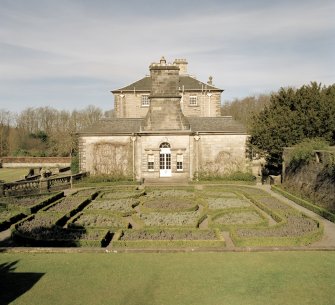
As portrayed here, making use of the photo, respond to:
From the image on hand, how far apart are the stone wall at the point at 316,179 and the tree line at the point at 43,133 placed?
39968 mm

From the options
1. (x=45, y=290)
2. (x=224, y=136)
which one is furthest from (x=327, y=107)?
(x=45, y=290)

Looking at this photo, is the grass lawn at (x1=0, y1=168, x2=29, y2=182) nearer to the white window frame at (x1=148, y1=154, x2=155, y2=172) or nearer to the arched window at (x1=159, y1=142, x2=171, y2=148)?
the white window frame at (x1=148, y1=154, x2=155, y2=172)

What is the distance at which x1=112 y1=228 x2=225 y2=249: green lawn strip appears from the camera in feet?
40.9

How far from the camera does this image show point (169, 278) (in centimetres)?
977

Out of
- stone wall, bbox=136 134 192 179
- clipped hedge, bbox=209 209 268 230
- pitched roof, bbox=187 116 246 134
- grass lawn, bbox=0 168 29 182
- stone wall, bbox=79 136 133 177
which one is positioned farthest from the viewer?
grass lawn, bbox=0 168 29 182

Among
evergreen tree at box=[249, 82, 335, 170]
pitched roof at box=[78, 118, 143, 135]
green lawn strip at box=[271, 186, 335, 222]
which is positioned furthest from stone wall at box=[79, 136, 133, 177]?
green lawn strip at box=[271, 186, 335, 222]

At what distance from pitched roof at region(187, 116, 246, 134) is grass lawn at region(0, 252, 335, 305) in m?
20.6

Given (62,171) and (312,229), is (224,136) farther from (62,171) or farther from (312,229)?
(62,171)

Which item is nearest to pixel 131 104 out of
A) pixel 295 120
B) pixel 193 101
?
pixel 193 101

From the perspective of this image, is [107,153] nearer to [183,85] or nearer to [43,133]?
[183,85]

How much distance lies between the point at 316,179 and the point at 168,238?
1236 centimetres

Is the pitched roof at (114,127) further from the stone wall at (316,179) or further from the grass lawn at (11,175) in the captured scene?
the stone wall at (316,179)

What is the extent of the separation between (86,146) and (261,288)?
83.3 feet

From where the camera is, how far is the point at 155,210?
18484 millimetres
